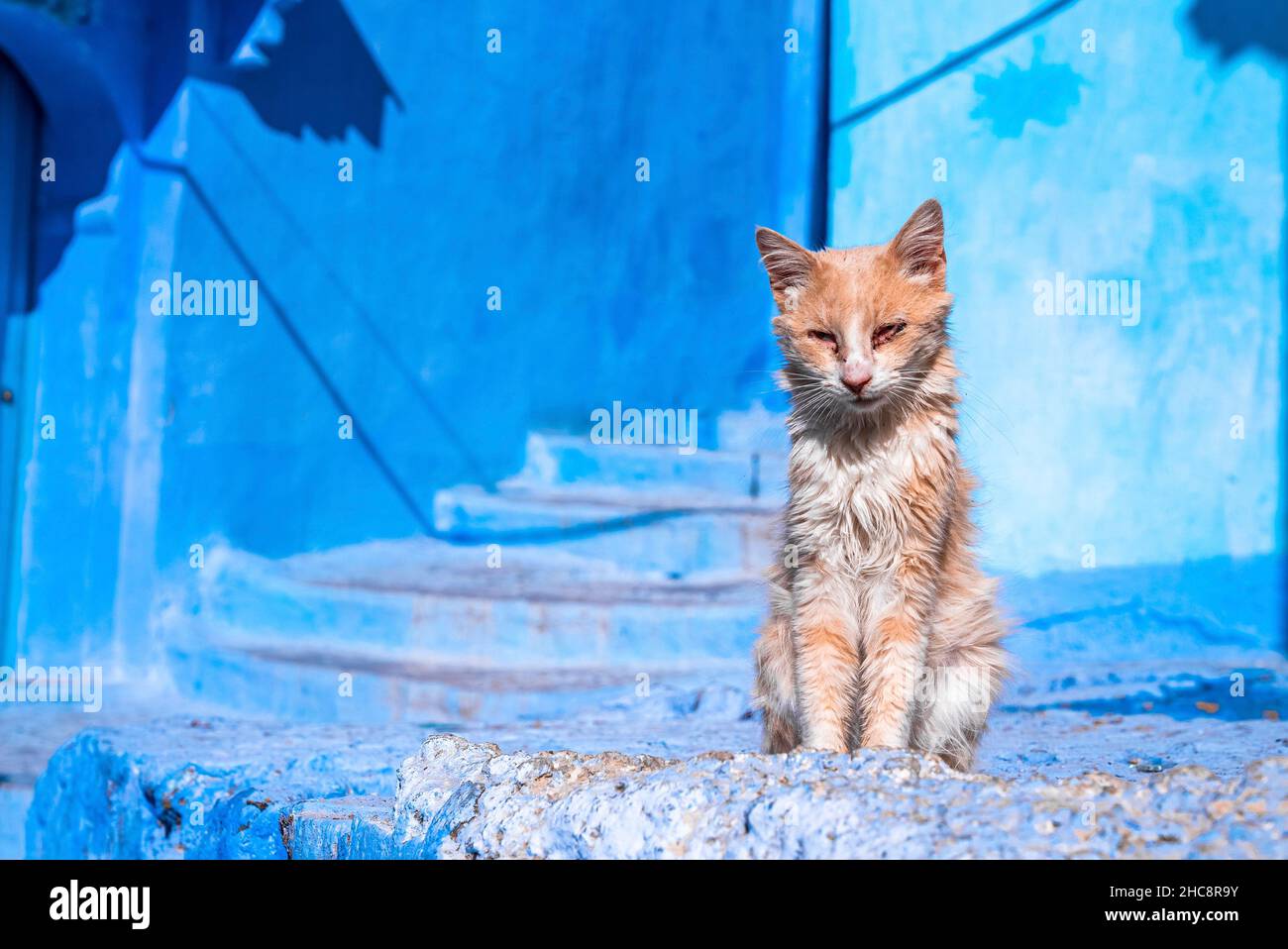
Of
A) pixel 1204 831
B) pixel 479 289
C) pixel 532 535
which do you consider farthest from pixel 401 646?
pixel 1204 831

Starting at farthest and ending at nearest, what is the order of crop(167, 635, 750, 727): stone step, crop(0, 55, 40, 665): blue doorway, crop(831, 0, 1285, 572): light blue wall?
crop(0, 55, 40, 665): blue doorway → crop(831, 0, 1285, 572): light blue wall → crop(167, 635, 750, 727): stone step

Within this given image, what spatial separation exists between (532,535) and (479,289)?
1625mm

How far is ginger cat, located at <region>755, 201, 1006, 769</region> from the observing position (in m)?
3.11

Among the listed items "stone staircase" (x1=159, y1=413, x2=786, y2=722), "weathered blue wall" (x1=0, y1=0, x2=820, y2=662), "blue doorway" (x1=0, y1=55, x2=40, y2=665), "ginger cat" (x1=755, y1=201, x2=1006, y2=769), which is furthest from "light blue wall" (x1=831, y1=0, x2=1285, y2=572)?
"blue doorway" (x1=0, y1=55, x2=40, y2=665)

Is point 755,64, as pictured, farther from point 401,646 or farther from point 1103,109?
point 401,646

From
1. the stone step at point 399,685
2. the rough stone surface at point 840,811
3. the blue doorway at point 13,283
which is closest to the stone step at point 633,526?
the stone step at point 399,685

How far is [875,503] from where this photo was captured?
3170 millimetres

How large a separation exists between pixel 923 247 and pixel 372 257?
545 cm

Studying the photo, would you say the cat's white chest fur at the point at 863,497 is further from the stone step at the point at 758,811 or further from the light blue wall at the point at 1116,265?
the light blue wall at the point at 1116,265

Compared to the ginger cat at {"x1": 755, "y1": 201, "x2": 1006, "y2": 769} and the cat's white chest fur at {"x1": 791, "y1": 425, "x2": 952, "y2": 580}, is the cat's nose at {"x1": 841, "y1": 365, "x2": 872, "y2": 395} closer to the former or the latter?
the ginger cat at {"x1": 755, "y1": 201, "x2": 1006, "y2": 769}

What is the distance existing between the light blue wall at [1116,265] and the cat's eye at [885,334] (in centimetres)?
371

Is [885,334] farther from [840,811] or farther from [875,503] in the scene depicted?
[840,811]

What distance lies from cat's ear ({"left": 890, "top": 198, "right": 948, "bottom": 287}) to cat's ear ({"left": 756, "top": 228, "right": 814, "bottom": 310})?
23 centimetres

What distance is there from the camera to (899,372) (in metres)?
3.13
